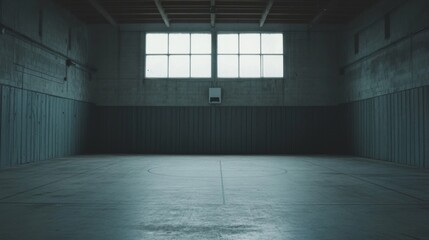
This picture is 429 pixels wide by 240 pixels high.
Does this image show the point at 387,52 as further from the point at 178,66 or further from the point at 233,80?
the point at 178,66

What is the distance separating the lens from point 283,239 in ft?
17.1

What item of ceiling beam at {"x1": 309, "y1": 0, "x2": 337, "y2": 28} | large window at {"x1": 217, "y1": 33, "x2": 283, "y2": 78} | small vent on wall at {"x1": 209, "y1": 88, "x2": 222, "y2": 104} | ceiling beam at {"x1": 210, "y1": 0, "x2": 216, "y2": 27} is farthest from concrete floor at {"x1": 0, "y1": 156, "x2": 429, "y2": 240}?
large window at {"x1": 217, "y1": 33, "x2": 283, "y2": 78}

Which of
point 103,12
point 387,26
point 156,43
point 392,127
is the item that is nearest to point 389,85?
point 392,127

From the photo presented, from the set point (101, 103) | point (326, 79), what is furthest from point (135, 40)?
point (326, 79)

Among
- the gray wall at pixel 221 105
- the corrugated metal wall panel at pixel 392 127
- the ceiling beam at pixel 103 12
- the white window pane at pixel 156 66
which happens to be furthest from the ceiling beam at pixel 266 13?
the ceiling beam at pixel 103 12

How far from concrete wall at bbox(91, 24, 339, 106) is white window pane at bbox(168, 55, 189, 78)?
408 mm

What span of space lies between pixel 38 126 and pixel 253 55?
44.0 ft

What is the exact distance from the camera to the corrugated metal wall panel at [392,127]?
1599 cm

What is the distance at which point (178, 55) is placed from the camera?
83.1ft

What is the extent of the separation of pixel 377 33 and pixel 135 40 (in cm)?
1442

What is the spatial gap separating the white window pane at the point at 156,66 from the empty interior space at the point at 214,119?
91 mm

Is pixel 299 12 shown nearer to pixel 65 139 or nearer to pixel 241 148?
pixel 241 148

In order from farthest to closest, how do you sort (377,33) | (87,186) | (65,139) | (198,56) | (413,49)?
(198,56), (65,139), (377,33), (413,49), (87,186)

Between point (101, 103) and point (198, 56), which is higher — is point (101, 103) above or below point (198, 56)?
below
